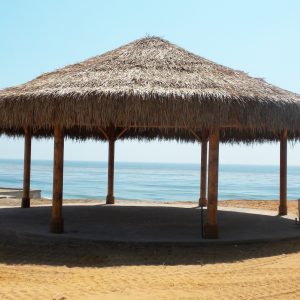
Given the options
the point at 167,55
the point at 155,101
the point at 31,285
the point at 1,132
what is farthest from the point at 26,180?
the point at 31,285

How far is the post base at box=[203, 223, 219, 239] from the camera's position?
29.7 ft

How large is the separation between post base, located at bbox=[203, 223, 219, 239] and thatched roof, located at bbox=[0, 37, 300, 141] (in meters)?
1.71

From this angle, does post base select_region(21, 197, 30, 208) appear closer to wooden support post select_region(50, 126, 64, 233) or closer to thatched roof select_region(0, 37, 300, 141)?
thatched roof select_region(0, 37, 300, 141)

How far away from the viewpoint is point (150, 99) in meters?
8.54

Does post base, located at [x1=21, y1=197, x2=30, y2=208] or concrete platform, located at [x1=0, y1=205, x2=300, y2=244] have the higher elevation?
post base, located at [x1=21, y1=197, x2=30, y2=208]

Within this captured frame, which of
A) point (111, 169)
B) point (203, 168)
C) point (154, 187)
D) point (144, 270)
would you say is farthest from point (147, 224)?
point (154, 187)

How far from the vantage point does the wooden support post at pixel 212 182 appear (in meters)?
8.91

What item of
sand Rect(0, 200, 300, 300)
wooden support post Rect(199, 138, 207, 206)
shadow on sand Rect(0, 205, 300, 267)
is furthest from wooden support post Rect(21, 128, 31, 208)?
wooden support post Rect(199, 138, 207, 206)

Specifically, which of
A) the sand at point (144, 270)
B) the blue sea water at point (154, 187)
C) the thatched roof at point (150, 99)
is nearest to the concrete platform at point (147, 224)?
the sand at point (144, 270)

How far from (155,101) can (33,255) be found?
3.02 meters

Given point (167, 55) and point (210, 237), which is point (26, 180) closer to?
point (167, 55)

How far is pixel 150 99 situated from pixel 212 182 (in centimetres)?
175

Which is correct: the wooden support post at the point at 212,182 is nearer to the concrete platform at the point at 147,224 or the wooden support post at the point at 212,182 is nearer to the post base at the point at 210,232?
the post base at the point at 210,232

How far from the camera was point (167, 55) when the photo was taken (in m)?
10.7
